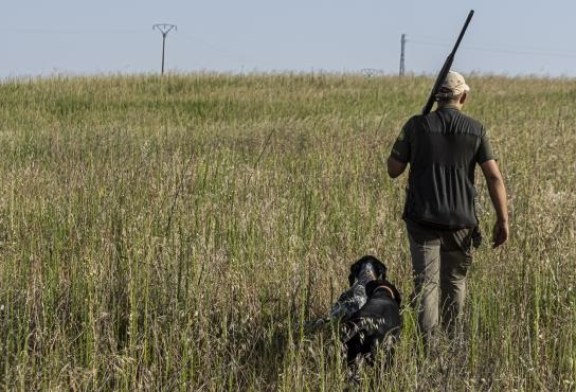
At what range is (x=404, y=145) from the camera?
3.83 meters

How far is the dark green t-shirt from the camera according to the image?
3.72 metres

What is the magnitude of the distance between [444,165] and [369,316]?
84 cm

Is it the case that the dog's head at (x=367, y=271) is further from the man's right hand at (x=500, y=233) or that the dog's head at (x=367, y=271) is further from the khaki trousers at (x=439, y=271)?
the man's right hand at (x=500, y=233)

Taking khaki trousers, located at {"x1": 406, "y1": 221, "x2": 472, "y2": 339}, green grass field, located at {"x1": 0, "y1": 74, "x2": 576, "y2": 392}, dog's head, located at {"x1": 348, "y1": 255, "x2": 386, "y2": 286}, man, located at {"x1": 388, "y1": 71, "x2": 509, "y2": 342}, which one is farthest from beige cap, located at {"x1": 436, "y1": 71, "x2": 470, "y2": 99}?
dog's head, located at {"x1": 348, "y1": 255, "x2": 386, "y2": 286}

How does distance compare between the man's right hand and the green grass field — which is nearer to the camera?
the green grass field

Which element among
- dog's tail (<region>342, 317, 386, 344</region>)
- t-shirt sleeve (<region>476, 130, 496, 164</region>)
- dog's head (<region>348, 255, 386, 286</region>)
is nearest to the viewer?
dog's tail (<region>342, 317, 386, 344</region>)

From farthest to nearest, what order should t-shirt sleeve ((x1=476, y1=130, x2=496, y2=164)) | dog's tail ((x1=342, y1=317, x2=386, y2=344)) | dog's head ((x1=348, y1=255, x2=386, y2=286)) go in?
t-shirt sleeve ((x1=476, y1=130, x2=496, y2=164))
dog's head ((x1=348, y1=255, x2=386, y2=286))
dog's tail ((x1=342, y1=317, x2=386, y2=344))

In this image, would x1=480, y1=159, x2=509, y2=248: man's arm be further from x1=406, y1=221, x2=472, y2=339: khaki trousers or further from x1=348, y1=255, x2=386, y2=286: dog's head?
x1=348, y1=255, x2=386, y2=286: dog's head

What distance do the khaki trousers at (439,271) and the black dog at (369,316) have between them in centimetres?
15

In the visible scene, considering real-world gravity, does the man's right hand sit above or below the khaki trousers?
above

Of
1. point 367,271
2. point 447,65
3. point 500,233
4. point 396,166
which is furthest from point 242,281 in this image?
point 447,65

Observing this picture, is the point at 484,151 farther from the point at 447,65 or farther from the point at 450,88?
the point at 447,65

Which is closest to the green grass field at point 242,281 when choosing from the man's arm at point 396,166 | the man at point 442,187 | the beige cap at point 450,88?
the man at point 442,187

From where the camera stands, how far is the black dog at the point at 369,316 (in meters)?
3.27
